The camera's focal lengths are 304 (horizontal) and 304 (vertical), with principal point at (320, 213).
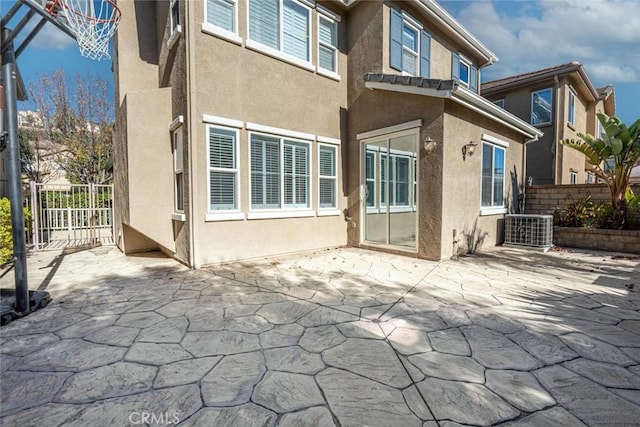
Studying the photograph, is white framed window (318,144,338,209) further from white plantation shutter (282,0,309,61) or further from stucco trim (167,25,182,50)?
stucco trim (167,25,182,50)

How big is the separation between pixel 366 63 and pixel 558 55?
673 inches

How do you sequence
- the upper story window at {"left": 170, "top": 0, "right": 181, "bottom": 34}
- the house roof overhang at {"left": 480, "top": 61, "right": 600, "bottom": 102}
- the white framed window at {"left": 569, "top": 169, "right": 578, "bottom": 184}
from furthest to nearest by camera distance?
the white framed window at {"left": 569, "top": 169, "right": 578, "bottom": 184}, the house roof overhang at {"left": 480, "top": 61, "right": 600, "bottom": 102}, the upper story window at {"left": 170, "top": 0, "right": 181, "bottom": 34}

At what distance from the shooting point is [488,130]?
9047 millimetres

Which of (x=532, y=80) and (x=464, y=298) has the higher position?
(x=532, y=80)

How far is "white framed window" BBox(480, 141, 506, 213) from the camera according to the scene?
9.12 meters

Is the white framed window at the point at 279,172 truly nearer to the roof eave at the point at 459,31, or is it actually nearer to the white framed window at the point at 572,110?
the roof eave at the point at 459,31

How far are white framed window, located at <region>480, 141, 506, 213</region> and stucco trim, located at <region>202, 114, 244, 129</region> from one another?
692 centimetres

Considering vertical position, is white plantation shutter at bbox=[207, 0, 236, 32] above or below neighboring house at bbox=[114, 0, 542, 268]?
above

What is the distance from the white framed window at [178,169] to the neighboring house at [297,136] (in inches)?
2.3

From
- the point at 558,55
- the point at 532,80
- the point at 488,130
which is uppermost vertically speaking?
the point at 558,55

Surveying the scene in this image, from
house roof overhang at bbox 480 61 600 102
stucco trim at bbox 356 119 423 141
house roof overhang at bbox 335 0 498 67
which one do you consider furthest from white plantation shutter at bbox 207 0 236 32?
house roof overhang at bbox 480 61 600 102

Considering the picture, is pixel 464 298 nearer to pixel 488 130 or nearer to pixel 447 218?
pixel 447 218

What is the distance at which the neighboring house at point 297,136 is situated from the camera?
7109 millimetres

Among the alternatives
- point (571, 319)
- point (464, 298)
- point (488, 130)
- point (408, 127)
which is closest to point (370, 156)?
point (408, 127)
